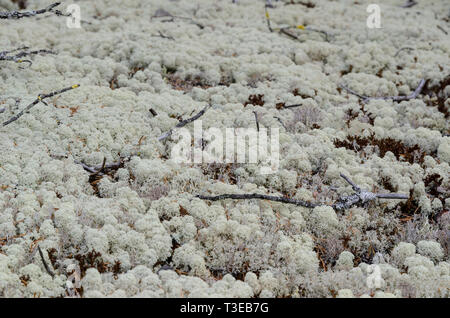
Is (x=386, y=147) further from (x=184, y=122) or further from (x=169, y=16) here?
(x=169, y=16)

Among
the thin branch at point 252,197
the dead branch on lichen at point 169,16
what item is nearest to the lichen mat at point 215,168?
the thin branch at point 252,197

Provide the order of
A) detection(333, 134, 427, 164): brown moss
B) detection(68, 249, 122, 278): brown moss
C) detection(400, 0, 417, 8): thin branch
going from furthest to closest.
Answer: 1. detection(400, 0, 417, 8): thin branch
2. detection(333, 134, 427, 164): brown moss
3. detection(68, 249, 122, 278): brown moss

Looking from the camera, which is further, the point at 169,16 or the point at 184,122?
the point at 169,16

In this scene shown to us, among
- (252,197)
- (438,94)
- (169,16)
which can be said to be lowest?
(252,197)

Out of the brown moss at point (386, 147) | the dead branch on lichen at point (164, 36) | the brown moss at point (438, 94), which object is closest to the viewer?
the brown moss at point (386, 147)

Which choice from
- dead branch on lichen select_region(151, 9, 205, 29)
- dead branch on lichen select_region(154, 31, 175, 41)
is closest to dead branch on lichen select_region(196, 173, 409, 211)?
dead branch on lichen select_region(154, 31, 175, 41)

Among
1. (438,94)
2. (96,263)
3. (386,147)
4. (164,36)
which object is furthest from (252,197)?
(164,36)

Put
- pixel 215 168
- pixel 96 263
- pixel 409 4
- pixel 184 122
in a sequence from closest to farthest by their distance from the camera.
Result: pixel 96 263 < pixel 215 168 < pixel 184 122 < pixel 409 4

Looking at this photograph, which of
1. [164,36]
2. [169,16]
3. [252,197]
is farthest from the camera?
[169,16]

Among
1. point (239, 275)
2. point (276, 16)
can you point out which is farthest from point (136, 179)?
point (276, 16)

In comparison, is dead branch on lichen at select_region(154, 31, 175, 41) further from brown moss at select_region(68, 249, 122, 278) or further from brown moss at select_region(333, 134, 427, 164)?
brown moss at select_region(68, 249, 122, 278)

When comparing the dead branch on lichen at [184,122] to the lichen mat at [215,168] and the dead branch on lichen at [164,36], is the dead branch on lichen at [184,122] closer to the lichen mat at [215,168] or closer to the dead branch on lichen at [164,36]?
the lichen mat at [215,168]
